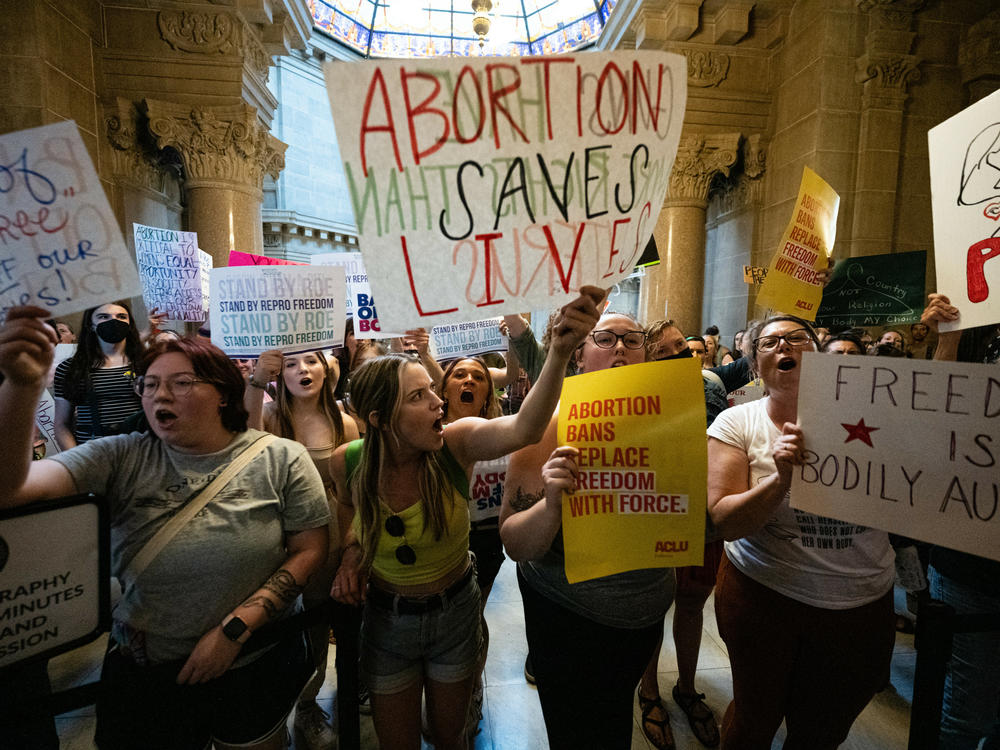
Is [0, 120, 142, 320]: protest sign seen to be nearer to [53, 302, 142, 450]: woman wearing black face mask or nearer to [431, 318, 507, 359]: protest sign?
[53, 302, 142, 450]: woman wearing black face mask

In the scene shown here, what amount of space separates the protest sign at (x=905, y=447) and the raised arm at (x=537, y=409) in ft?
1.87

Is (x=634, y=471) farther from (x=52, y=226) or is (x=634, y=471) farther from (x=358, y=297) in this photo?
(x=358, y=297)

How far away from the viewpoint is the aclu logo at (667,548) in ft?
3.82

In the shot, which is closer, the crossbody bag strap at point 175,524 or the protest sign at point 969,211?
the crossbody bag strap at point 175,524

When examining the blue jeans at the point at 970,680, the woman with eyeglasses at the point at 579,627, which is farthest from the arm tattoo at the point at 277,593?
the blue jeans at the point at 970,680

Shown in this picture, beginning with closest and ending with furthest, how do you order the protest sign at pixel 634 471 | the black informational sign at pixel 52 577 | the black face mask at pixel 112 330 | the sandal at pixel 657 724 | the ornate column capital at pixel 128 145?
the black informational sign at pixel 52 577 < the protest sign at pixel 634 471 < the sandal at pixel 657 724 < the black face mask at pixel 112 330 < the ornate column capital at pixel 128 145

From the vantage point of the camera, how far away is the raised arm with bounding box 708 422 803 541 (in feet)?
3.94

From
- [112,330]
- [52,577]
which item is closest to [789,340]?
[52,577]

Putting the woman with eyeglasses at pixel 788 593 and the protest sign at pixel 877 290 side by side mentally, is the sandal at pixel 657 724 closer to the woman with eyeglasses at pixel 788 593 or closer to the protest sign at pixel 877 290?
the woman with eyeglasses at pixel 788 593

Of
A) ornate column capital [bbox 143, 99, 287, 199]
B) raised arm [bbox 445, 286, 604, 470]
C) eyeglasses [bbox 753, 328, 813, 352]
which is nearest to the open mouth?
raised arm [bbox 445, 286, 604, 470]

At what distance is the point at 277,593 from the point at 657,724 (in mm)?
1771

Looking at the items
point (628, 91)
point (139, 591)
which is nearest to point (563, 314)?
point (628, 91)

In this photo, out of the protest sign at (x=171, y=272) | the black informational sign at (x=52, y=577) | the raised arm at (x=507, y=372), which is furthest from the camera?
the protest sign at (x=171, y=272)

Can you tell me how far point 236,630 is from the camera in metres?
1.18
